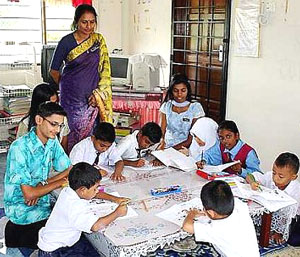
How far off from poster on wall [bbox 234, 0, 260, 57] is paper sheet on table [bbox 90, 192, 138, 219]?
6.95 ft

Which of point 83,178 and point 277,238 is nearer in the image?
point 83,178

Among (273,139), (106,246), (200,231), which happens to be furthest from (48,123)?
(273,139)

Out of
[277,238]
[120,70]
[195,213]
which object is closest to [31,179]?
[195,213]

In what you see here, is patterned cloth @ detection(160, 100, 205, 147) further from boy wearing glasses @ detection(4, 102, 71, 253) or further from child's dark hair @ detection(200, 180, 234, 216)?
child's dark hair @ detection(200, 180, 234, 216)

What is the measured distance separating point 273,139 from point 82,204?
7.04 ft

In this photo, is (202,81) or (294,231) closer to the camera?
(294,231)

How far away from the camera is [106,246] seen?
179 cm

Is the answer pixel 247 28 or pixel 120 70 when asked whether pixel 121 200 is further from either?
pixel 120 70

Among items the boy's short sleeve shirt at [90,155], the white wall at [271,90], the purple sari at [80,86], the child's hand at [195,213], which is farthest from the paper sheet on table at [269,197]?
the purple sari at [80,86]

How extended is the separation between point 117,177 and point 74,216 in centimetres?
61

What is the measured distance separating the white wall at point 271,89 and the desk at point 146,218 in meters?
1.28

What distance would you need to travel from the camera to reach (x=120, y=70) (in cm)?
456

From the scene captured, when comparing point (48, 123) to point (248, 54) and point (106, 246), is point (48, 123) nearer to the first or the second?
point (106, 246)

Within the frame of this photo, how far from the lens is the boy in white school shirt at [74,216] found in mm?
1834
